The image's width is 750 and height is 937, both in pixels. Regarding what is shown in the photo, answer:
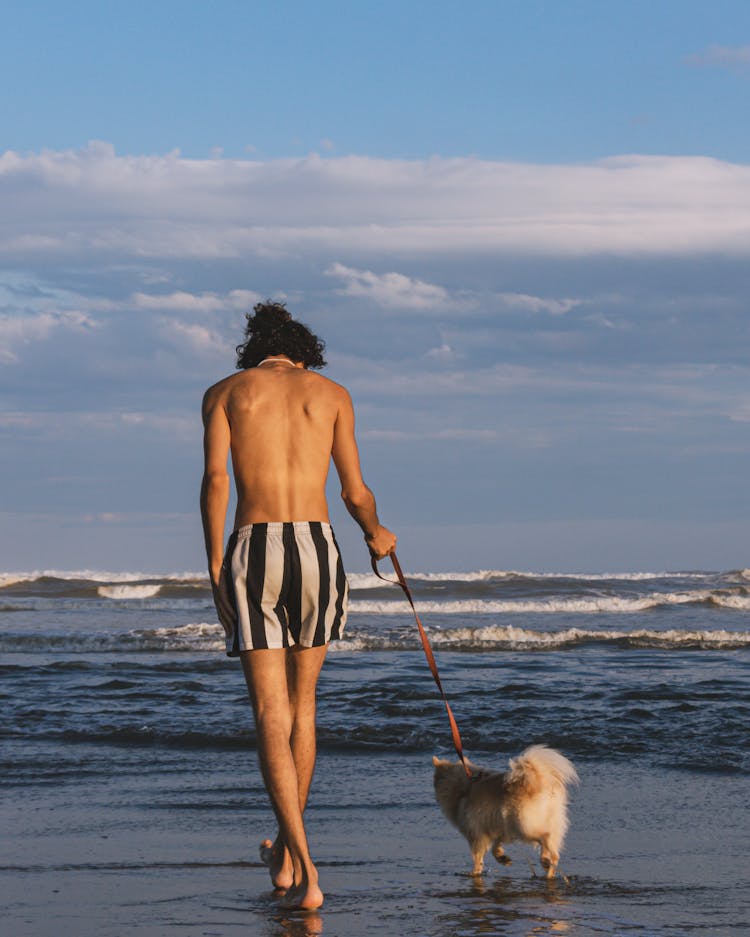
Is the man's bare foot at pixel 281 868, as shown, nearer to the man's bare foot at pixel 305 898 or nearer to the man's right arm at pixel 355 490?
the man's bare foot at pixel 305 898

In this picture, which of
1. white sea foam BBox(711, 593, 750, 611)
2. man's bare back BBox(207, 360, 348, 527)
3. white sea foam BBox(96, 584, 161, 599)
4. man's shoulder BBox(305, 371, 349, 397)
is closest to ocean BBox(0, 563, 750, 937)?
man's bare back BBox(207, 360, 348, 527)

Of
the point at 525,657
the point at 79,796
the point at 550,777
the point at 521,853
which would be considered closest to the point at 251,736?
the point at 79,796

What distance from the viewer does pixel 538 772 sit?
14.7 feet

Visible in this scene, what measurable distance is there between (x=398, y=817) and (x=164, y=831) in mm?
1167

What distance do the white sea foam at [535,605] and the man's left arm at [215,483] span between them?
17.9m

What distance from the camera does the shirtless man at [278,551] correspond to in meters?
4.06

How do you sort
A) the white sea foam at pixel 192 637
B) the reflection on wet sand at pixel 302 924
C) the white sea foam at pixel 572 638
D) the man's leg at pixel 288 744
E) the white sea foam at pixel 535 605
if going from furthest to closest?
the white sea foam at pixel 535 605 < the white sea foam at pixel 192 637 < the white sea foam at pixel 572 638 < the man's leg at pixel 288 744 < the reflection on wet sand at pixel 302 924

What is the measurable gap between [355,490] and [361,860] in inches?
65.0

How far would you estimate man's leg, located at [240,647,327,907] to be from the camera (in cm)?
400

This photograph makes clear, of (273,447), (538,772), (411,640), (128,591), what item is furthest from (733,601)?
(273,447)

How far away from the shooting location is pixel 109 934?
3652mm

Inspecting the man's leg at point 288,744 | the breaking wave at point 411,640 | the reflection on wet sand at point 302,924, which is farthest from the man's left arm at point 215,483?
the breaking wave at point 411,640

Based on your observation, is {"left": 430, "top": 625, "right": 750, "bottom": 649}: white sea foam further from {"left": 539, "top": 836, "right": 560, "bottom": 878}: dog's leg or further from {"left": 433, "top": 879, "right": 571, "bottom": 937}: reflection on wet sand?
{"left": 433, "top": 879, "right": 571, "bottom": 937}: reflection on wet sand

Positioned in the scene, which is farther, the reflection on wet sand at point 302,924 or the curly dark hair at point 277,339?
the curly dark hair at point 277,339
